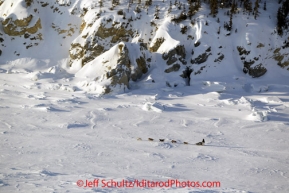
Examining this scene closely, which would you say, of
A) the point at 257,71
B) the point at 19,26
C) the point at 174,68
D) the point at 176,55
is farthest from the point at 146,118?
the point at 19,26

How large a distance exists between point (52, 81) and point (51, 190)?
11346mm

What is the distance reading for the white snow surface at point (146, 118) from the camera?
6695 mm

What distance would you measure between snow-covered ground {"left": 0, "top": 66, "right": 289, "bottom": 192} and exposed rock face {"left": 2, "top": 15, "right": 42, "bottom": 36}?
587cm

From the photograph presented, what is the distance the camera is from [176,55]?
16.7 m

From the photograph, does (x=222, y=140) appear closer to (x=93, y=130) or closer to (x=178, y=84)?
(x=93, y=130)

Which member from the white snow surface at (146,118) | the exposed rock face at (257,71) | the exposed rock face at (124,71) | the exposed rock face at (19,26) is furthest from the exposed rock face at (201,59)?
the exposed rock face at (19,26)

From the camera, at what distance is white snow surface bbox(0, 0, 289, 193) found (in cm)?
670

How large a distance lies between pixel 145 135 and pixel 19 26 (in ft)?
53.6

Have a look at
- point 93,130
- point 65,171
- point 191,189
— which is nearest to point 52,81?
point 93,130

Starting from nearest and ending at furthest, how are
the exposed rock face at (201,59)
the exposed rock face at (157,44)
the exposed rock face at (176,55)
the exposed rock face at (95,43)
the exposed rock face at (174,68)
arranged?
1. the exposed rock face at (174,68)
2. the exposed rock face at (176,55)
3. the exposed rock face at (201,59)
4. the exposed rock face at (157,44)
5. the exposed rock face at (95,43)

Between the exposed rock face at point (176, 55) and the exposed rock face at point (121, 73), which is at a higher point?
the exposed rock face at point (176, 55)

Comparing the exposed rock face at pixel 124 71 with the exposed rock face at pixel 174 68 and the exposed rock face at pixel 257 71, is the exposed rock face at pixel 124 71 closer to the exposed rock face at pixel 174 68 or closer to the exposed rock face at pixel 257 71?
the exposed rock face at pixel 174 68

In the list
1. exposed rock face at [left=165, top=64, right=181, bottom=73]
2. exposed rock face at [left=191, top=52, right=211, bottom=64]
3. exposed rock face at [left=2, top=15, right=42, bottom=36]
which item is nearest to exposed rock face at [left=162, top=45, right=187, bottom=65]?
exposed rock face at [left=165, top=64, right=181, bottom=73]

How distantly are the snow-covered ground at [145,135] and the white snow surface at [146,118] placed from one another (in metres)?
0.04
